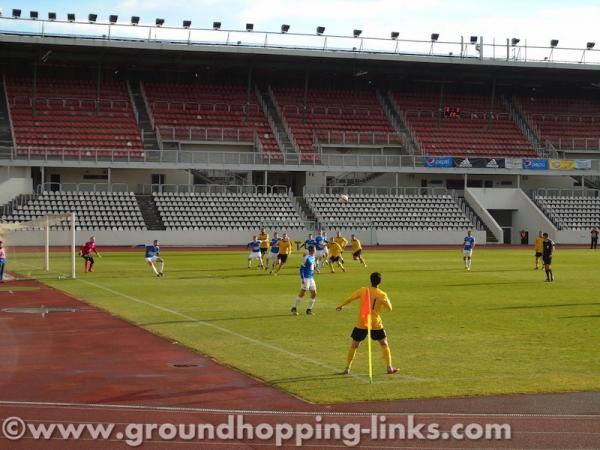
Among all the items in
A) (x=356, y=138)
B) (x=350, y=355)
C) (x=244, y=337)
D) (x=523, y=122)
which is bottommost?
(x=244, y=337)

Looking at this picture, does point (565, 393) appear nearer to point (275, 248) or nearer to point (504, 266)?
point (275, 248)

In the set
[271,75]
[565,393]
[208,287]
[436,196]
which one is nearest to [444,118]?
[436,196]

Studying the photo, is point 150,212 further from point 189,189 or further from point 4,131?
point 4,131

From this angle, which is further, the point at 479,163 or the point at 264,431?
the point at 479,163

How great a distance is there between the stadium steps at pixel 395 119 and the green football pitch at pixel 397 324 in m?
34.7

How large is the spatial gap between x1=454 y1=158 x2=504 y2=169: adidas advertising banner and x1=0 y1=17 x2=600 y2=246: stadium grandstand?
0.11m

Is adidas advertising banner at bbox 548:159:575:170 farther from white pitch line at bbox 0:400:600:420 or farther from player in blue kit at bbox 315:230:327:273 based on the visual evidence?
white pitch line at bbox 0:400:600:420

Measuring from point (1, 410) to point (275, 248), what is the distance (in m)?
28.6

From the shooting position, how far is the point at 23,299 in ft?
94.2

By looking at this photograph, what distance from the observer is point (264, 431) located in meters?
11.7

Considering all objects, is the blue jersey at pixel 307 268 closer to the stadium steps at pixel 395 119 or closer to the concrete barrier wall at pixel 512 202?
the concrete barrier wall at pixel 512 202

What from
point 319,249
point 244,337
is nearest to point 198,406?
point 244,337

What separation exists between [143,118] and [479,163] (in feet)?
86.9

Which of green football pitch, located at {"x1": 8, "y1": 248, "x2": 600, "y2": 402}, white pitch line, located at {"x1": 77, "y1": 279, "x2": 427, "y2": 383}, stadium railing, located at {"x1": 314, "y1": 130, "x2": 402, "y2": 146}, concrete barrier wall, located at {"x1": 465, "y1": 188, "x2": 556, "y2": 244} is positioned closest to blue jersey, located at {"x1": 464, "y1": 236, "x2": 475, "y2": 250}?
green football pitch, located at {"x1": 8, "y1": 248, "x2": 600, "y2": 402}
